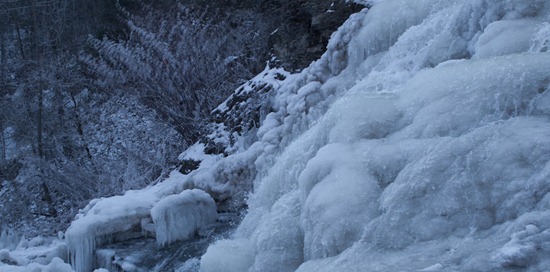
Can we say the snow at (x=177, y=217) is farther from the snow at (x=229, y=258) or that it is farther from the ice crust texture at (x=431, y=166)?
the snow at (x=229, y=258)

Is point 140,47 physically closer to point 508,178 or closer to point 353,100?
point 353,100

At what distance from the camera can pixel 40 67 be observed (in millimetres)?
15367

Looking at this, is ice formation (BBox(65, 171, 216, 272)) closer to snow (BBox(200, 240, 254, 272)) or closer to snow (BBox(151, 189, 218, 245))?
snow (BBox(151, 189, 218, 245))

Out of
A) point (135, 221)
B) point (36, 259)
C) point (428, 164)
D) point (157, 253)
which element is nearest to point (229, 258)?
point (428, 164)

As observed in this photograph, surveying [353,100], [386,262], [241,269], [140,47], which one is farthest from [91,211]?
[140,47]

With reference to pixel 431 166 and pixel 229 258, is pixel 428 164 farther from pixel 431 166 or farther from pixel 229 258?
pixel 229 258

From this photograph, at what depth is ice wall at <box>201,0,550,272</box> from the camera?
317 cm

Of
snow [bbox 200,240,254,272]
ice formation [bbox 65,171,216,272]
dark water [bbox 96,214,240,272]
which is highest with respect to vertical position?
snow [bbox 200,240,254,272]

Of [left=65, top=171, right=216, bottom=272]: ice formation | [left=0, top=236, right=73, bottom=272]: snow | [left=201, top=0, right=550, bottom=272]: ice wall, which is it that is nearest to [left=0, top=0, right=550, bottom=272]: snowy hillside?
[left=201, top=0, right=550, bottom=272]: ice wall

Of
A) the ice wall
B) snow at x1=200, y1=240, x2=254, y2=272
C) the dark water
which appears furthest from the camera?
the dark water

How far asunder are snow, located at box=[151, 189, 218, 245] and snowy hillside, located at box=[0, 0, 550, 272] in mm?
59

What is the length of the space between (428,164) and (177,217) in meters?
4.04

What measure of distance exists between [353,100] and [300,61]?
5421 mm

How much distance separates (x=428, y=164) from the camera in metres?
3.60
